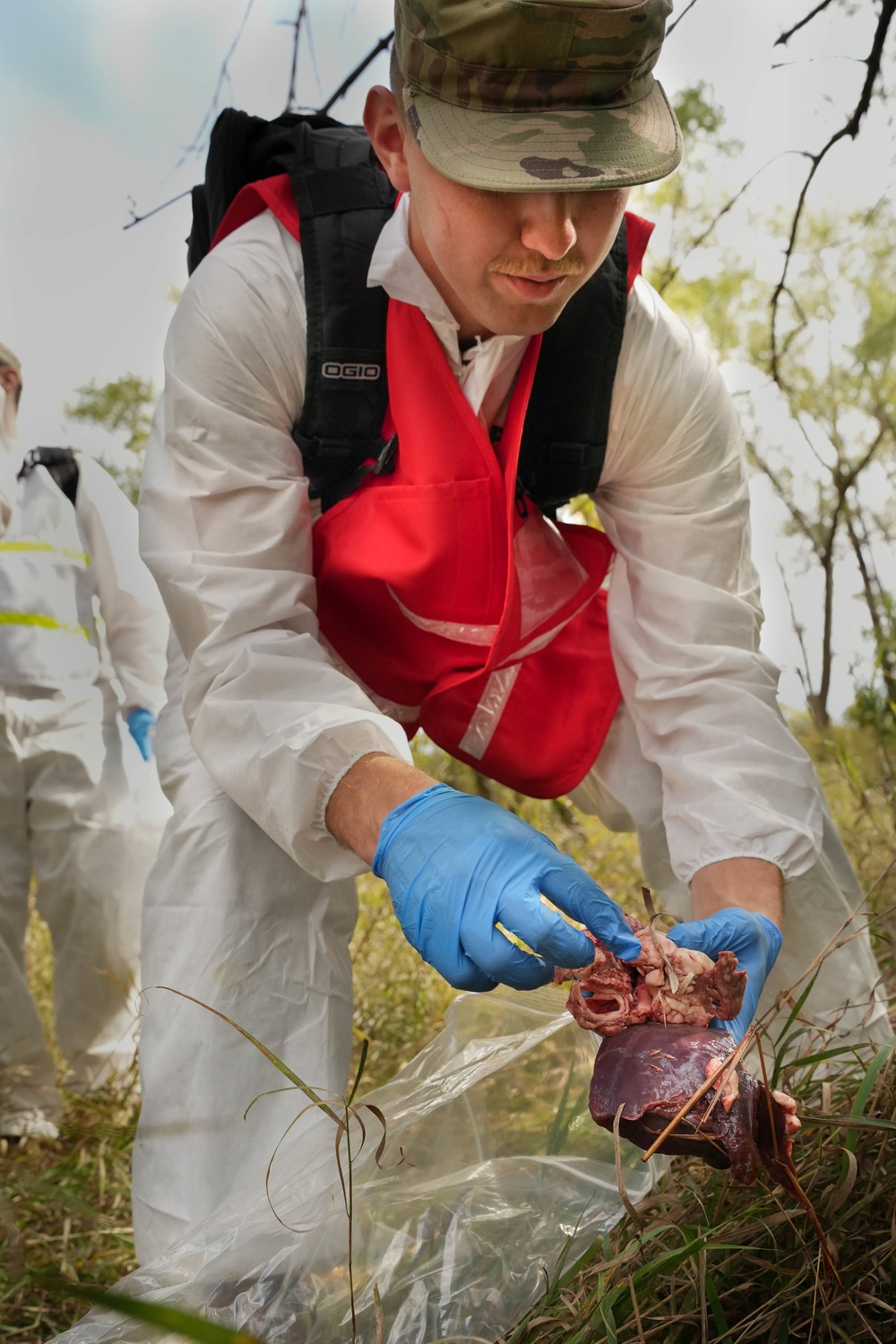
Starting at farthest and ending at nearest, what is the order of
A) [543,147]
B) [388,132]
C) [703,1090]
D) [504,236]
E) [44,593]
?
[44,593]
[388,132]
[504,236]
[543,147]
[703,1090]

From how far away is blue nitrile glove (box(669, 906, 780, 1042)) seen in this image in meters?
1.67

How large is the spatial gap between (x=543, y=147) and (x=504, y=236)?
5.5 inches

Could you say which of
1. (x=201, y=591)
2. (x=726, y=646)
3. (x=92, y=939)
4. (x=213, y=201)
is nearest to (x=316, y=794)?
(x=201, y=591)

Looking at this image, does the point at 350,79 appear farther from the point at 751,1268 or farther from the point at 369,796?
the point at 751,1268

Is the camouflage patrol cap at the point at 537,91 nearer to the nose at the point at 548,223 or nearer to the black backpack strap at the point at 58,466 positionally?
the nose at the point at 548,223

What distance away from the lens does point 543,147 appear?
5.21 feet

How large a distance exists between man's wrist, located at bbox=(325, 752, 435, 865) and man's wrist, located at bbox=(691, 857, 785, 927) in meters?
0.62

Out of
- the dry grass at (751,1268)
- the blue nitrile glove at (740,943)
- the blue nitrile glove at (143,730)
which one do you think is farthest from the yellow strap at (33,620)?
the dry grass at (751,1268)

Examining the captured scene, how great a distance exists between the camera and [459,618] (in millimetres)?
2084

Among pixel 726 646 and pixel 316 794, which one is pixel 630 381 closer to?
pixel 726 646

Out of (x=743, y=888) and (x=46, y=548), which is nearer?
(x=743, y=888)

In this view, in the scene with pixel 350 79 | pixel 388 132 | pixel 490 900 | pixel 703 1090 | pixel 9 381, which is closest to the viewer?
pixel 703 1090

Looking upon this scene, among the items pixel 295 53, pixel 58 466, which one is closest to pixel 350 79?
pixel 295 53

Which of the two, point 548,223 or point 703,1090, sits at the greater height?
point 548,223
